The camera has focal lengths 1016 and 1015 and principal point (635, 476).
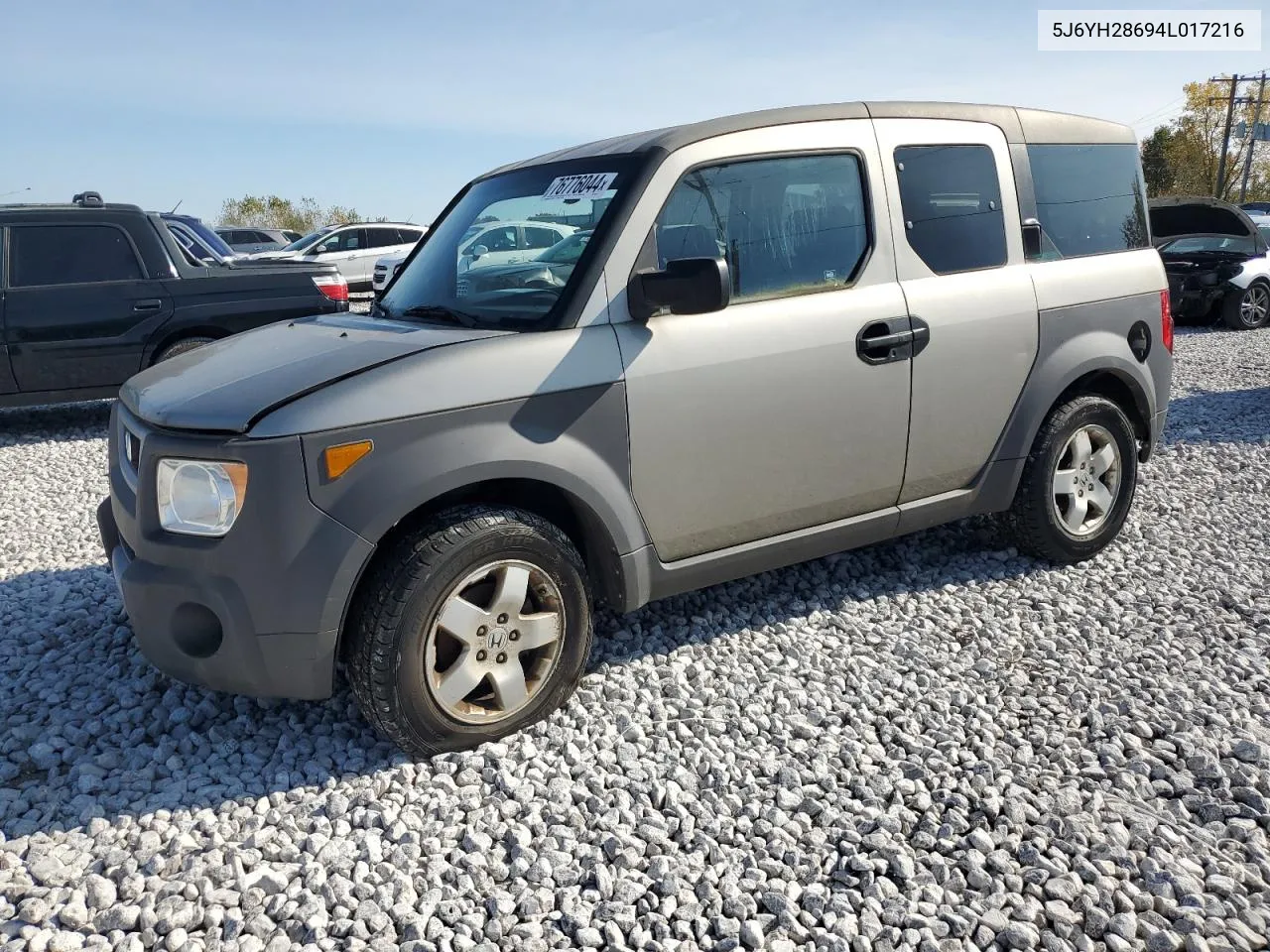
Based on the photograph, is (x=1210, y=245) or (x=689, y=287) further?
(x=1210, y=245)

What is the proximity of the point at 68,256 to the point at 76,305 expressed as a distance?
1.39ft

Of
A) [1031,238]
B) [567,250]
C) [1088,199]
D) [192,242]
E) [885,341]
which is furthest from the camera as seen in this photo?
[192,242]

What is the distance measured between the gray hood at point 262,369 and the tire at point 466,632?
0.56 meters

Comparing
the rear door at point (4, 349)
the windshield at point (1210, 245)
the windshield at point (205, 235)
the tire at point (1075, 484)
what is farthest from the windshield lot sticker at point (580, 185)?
the windshield at point (1210, 245)

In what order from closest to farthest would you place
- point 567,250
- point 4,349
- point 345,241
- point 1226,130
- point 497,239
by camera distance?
point 567,250
point 497,239
point 4,349
point 345,241
point 1226,130

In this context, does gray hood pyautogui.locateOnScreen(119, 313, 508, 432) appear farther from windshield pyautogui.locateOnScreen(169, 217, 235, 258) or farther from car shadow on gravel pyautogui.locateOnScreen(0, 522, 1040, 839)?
windshield pyautogui.locateOnScreen(169, 217, 235, 258)

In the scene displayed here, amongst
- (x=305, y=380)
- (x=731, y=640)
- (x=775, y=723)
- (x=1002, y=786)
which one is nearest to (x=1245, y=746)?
(x=1002, y=786)

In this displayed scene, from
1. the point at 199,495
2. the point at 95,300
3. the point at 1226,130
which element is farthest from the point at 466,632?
the point at 1226,130

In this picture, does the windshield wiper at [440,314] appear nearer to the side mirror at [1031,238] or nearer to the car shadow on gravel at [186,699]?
the car shadow on gravel at [186,699]

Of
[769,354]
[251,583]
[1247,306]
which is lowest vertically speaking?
[1247,306]

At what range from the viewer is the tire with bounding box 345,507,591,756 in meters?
3.05

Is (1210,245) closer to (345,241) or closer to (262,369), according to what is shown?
(262,369)

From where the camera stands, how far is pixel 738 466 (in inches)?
142

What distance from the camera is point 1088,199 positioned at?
469cm
